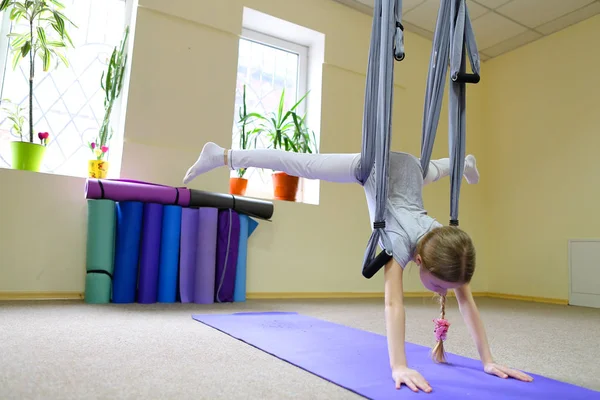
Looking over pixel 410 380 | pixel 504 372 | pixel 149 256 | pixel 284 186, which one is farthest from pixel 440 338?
pixel 284 186

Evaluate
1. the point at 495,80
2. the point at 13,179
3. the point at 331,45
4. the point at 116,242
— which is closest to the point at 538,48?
the point at 495,80

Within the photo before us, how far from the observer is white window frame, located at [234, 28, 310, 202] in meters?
4.25

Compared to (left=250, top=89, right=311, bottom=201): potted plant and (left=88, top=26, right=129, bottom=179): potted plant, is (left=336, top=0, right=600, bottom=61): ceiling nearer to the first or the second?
(left=250, top=89, right=311, bottom=201): potted plant

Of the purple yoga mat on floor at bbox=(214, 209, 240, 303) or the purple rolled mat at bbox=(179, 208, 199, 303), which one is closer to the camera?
the purple rolled mat at bbox=(179, 208, 199, 303)

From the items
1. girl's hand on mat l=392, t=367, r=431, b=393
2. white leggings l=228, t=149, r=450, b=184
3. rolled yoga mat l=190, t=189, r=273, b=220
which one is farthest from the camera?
rolled yoga mat l=190, t=189, r=273, b=220

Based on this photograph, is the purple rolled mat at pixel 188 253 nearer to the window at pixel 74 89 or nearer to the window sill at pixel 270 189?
the window at pixel 74 89

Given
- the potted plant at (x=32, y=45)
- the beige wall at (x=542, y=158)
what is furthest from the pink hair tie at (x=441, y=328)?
the beige wall at (x=542, y=158)

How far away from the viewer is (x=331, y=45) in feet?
14.1

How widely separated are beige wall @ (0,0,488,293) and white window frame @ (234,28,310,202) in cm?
28

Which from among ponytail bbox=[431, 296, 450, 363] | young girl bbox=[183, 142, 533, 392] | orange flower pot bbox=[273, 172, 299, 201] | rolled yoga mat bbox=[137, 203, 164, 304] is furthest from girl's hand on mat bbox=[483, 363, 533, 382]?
orange flower pot bbox=[273, 172, 299, 201]

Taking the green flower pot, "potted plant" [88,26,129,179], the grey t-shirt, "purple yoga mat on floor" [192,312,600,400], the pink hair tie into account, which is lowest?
"purple yoga mat on floor" [192,312,600,400]

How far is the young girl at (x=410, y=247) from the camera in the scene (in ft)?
4.60

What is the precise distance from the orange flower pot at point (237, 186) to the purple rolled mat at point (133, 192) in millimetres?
687

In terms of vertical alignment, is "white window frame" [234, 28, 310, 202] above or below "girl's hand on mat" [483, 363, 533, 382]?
above
